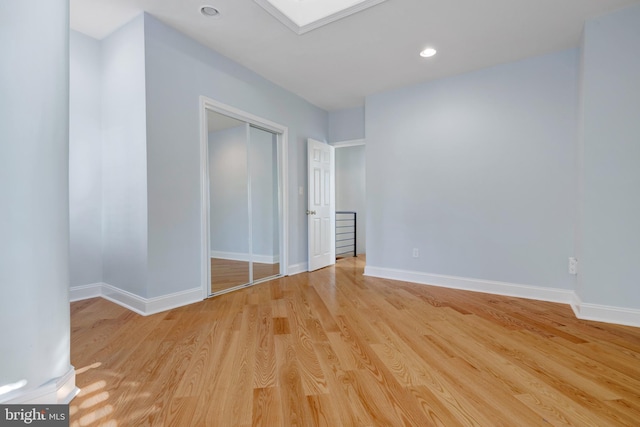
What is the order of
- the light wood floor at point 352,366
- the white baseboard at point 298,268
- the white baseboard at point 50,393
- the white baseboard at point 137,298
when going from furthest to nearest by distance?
the white baseboard at point 298,268, the white baseboard at point 137,298, the light wood floor at point 352,366, the white baseboard at point 50,393

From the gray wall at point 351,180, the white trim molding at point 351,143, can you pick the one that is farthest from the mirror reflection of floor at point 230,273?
the gray wall at point 351,180

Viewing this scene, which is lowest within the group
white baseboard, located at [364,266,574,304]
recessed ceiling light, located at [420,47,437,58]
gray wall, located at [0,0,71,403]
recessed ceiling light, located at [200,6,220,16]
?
white baseboard, located at [364,266,574,304]

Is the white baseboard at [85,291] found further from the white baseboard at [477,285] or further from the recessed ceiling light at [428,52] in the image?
the recessed ceiling light at [428,52]

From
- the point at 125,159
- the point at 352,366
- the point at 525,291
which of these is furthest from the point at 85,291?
the point at 525,291

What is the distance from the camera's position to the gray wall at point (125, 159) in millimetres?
2658

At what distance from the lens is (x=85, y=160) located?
3.11 m

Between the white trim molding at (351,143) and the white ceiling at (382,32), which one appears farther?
the white trim molding at (351,143)

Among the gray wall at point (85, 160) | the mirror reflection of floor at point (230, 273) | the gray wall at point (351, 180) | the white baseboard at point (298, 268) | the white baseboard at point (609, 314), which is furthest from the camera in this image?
the gray wall at point (351, 180)

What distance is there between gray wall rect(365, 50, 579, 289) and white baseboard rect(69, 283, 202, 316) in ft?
8.19

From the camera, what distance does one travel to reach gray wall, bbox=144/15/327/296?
2.66m

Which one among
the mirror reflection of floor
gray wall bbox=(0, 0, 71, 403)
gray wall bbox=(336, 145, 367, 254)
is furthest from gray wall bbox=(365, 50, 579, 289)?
gray wall bbox=(0, 0, 71, 403)

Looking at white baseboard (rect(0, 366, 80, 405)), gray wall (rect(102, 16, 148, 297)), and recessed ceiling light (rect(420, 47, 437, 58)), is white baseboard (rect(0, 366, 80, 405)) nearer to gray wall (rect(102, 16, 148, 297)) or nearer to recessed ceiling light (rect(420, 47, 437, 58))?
gray wall (rect(102, 16, 148, 297))

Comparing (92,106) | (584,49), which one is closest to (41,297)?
(92,106)

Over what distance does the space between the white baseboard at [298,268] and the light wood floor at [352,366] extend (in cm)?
128
